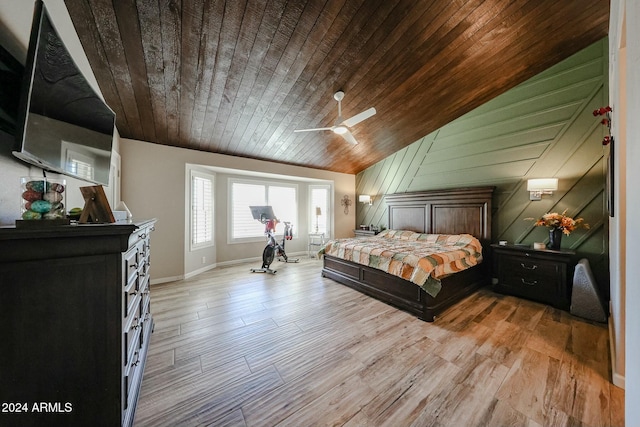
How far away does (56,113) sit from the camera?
4.22 feet

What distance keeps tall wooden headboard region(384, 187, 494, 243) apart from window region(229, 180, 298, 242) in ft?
9.30

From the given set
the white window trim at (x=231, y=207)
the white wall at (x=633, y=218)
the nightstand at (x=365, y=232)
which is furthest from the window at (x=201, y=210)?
the white wall at (x=633, y=218)

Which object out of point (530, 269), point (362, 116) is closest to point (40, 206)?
point (362, 116)

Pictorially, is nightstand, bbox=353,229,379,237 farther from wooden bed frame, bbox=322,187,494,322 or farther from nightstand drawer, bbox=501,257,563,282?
nightstand drawer, bbox=501,257,563,282

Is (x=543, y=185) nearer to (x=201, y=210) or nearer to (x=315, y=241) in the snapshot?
(x=315, y=241)

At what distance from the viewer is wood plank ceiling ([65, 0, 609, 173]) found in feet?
7.06

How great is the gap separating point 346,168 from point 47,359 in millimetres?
6315

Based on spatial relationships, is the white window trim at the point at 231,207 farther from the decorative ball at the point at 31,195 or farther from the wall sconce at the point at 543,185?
the wall sconce at the point at 543,185

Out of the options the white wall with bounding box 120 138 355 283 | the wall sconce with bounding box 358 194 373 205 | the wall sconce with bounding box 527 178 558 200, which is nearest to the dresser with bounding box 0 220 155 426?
the white wall with bounding box 120 138 355 283

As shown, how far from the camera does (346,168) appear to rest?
6.60 metres

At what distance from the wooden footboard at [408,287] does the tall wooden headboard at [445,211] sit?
31.7 inches

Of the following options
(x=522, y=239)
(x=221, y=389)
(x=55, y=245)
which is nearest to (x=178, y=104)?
(x=55, y=245)

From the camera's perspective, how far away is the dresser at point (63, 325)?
2.93ft

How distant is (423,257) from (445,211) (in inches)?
84.8
